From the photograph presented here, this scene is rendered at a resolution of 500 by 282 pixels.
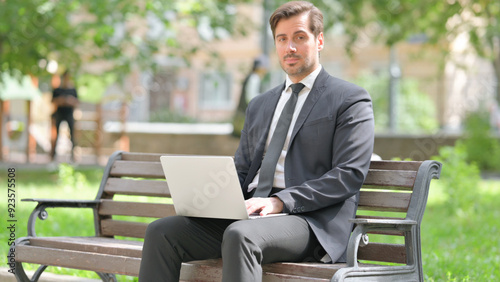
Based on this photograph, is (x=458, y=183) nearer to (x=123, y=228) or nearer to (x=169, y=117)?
(x=123, y=228)

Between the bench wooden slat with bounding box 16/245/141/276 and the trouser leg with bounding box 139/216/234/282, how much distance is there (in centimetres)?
30

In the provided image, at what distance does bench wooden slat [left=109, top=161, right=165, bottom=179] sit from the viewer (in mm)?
5020

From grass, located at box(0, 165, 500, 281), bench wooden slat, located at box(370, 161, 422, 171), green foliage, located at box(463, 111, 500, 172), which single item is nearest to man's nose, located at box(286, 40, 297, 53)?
bench wooden slat, located at box(370, 161, 422, 171)

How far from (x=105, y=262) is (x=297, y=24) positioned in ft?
5.12

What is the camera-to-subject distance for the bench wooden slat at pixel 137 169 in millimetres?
5020

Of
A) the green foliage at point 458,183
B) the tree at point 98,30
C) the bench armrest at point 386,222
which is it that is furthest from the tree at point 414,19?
the bench armrest at point 386,222

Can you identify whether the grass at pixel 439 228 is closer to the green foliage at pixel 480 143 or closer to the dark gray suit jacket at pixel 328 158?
the dark gray suit jacket at pixel 328 158

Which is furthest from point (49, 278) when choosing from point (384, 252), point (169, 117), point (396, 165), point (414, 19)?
point (169, 117)

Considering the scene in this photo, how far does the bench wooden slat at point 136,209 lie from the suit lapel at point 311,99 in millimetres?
1167

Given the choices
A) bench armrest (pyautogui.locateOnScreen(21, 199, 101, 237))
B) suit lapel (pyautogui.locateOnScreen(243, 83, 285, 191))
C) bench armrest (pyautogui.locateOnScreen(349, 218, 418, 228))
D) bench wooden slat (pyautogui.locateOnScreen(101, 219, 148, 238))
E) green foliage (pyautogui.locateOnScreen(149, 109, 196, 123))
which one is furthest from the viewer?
green foliage (pyautogui.locateOnScreen(149, 109, 196, 123))

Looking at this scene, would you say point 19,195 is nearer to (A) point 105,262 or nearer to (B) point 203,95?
(A) point 105,262

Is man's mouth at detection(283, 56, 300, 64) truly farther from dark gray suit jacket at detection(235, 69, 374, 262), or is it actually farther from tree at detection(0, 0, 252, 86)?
tree at detection(0, 0, 252, 86)

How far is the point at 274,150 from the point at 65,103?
41.4ft

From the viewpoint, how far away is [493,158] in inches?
671
